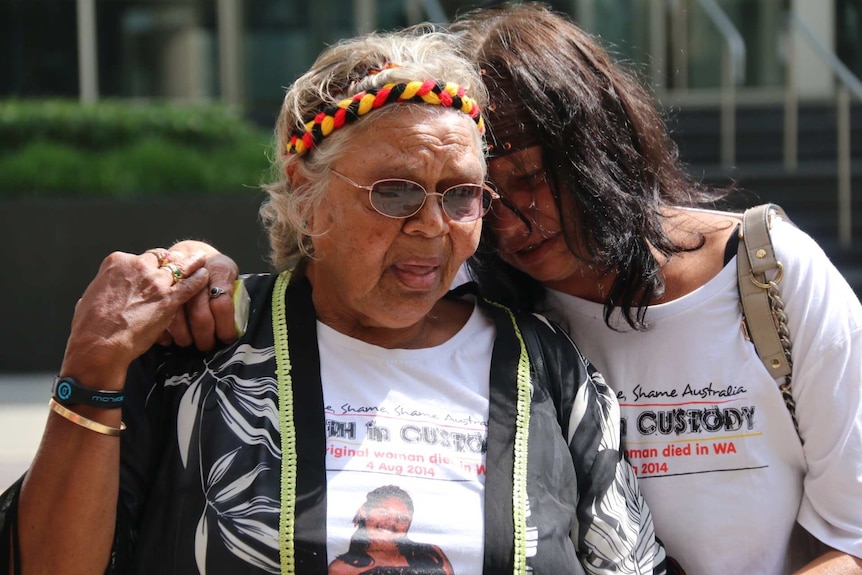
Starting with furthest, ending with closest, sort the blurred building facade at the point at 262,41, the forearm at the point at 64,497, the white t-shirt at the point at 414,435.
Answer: the blurred building facade at the point at 262,41 < the white t-shirt at the point at 414,435 < the forearm at the point at 64,497

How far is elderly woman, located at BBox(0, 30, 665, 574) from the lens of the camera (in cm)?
202

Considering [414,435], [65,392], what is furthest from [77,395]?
[414,435]

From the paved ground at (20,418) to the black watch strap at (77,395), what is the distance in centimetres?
317

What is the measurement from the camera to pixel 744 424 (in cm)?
239

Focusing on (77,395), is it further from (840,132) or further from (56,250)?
(840,132)

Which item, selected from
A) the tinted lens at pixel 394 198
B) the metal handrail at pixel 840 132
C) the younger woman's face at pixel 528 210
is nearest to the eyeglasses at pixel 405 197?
the tinted lens at pixel 394 198

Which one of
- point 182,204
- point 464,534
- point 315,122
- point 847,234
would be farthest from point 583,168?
point 847,234

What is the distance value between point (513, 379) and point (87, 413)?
87cm

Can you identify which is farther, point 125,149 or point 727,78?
point 727,78

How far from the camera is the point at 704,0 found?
1143cm

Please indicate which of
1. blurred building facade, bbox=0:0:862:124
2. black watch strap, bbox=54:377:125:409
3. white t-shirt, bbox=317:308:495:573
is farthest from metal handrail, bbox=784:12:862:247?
black watch strap, bbox=54:377:125:409

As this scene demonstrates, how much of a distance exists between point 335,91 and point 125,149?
6.76m

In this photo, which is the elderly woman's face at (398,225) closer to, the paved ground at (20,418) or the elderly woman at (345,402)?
the elderly woman at (345,402)

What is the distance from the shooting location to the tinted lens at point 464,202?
2.25 m
